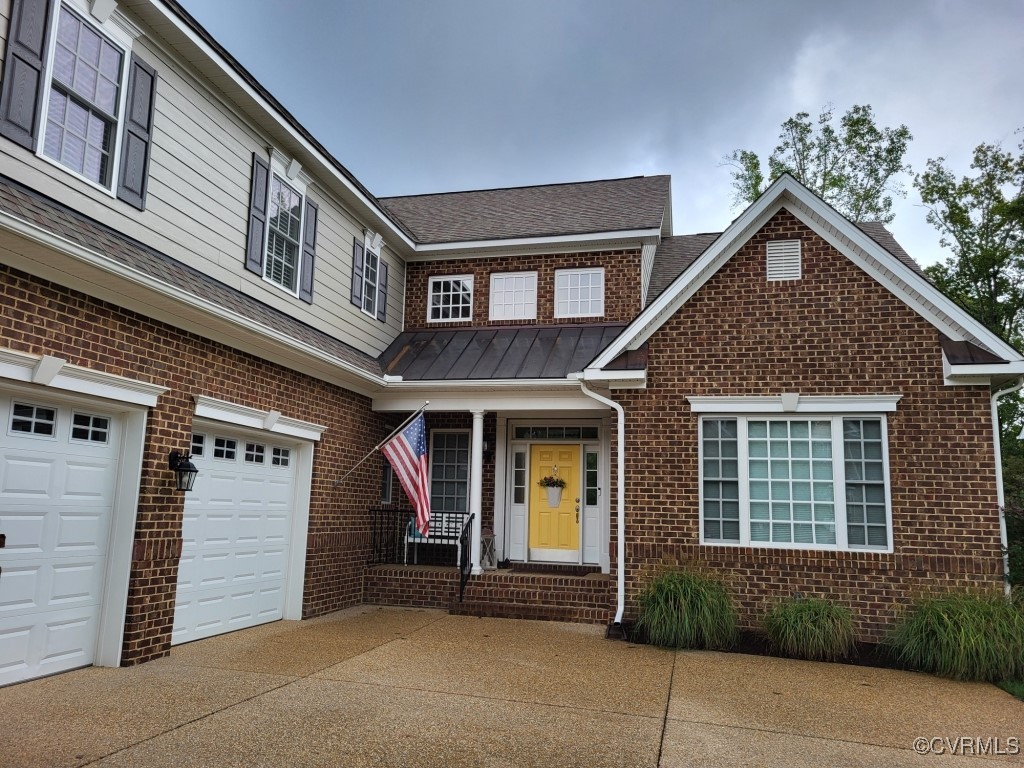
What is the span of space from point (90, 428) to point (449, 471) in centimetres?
683

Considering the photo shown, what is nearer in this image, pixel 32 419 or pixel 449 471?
pixel 32 419

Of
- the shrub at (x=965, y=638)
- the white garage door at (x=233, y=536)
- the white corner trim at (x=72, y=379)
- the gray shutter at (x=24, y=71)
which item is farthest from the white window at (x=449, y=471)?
the gray shutter at (x=24, y=71)

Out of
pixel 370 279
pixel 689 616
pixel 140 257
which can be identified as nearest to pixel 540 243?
pixel 370 279

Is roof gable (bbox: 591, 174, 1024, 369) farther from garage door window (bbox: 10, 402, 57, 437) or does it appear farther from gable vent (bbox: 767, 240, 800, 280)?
garage door window (bbox: 10, 402, 57, 437)

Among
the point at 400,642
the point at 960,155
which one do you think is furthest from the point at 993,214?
the point at 400,642

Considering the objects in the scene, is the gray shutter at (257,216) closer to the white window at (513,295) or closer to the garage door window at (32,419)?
the garage door window at (32,419)

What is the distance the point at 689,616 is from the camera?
8289 mm

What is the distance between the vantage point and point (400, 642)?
27.0 feet

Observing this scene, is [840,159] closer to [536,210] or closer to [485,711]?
[536,210]

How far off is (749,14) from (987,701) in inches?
611

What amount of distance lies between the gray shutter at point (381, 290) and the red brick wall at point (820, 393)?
5016 mm

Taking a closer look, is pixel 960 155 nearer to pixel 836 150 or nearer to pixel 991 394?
pixel 836 150

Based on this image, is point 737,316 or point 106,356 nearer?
point 106,356

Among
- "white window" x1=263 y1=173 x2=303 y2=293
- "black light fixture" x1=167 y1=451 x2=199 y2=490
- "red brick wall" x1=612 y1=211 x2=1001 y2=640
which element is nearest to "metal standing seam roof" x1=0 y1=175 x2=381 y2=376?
"white window" x1=263 y1=173 x2=303 y2=293
